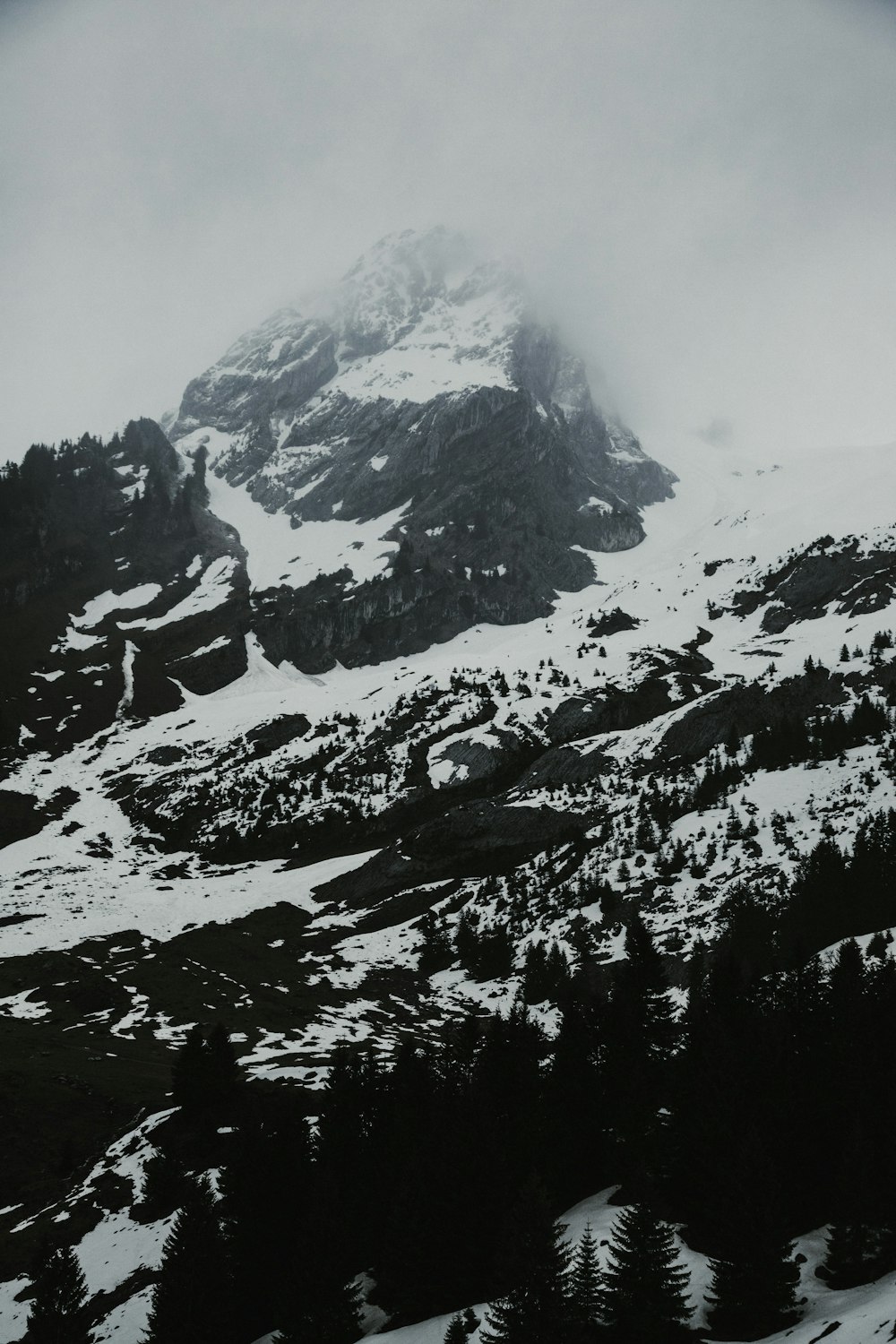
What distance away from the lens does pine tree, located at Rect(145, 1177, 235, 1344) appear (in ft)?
93.2

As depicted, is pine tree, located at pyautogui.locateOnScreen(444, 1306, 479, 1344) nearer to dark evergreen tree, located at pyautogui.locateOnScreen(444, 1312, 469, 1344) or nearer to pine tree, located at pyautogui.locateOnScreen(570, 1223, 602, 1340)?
dark evergreen tree, located at pyautogui.locateOnScreen(444, 1312, 469, 1344)

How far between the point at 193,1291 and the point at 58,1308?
4.32m

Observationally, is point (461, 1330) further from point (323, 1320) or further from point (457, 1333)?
point (323, 1320)

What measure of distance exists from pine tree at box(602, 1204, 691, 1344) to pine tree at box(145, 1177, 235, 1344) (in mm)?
14341

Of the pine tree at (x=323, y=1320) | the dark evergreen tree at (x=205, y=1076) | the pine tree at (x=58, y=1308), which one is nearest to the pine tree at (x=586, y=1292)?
the pine tree at (x=323, y=1320)

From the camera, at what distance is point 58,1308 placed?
27.3 metres

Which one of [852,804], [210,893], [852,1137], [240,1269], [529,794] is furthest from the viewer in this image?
[529,794]

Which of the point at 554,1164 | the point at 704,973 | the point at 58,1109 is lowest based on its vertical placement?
the point at 704,973

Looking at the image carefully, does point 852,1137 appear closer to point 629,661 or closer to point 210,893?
point 210,893

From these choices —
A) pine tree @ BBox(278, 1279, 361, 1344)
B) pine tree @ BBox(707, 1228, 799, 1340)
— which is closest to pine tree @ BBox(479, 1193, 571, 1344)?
pine tree @ BBox(707, 1228, 799, 1340)

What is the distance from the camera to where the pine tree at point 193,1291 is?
28.4 meters

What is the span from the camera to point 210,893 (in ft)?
399

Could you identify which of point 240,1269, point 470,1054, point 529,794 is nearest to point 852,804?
point 529,794

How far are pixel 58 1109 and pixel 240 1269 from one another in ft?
84.9
